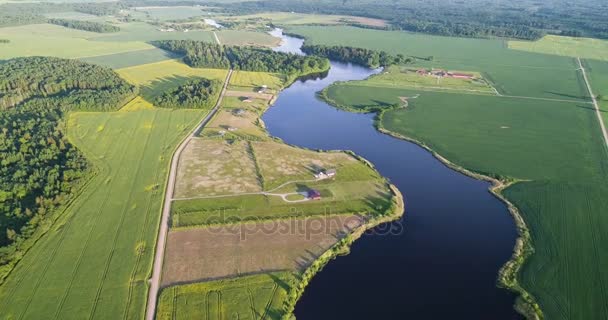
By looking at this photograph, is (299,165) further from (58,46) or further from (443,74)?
(58,46)

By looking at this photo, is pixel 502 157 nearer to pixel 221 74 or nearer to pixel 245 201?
pixel 245 201

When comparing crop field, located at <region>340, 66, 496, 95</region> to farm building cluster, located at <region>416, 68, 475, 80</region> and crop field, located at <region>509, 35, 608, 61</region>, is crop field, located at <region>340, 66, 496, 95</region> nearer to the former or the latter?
farm building cluster, located at <region>416, 68, 475, 80</region>

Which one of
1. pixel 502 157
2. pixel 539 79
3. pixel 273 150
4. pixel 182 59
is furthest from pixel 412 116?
pixel 182 59

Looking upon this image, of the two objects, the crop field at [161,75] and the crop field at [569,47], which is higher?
the crop field at [569,47]

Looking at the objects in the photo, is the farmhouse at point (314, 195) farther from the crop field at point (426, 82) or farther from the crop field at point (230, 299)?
the crop field at point (426, 82)

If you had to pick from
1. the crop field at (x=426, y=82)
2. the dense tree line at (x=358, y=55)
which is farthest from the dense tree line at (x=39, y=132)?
the dense tree line at (x=358, y=55)

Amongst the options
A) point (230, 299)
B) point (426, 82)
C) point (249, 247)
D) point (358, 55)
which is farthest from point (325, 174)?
point (358, 55)
